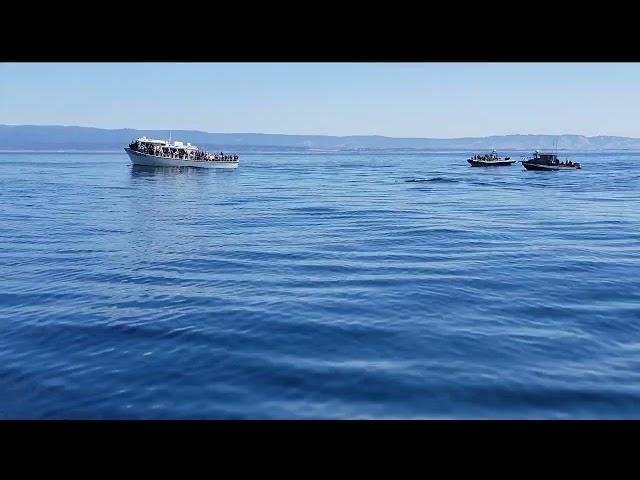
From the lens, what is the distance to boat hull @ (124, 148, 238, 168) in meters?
87.4

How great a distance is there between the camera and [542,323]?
11609mm

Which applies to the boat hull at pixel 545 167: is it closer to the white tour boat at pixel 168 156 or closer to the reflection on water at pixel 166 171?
the white tour boat at pixel 168 156

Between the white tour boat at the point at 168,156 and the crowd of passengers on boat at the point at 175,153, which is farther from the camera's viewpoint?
the crowd of passengers on boat at the point at 175,153

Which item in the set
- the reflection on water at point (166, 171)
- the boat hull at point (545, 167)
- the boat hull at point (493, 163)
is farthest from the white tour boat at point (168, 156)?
the boat hull at point (545, 167)

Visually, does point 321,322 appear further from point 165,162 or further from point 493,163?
point 493,163

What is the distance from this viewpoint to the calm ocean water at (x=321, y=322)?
25.9 feet

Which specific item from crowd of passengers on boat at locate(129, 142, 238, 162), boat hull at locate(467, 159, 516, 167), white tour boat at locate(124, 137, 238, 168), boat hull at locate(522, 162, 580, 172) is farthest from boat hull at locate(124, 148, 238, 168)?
boat hull at locate(522, 162, 580, 172)

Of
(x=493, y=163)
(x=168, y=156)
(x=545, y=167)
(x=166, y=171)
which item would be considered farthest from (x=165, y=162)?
(x=545, y=167)

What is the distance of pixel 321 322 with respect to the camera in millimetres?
11523

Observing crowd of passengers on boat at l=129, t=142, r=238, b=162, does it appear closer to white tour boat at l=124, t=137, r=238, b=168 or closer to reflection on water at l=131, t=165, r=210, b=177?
white tour boat at l=124, t=137, r=238, b=168
